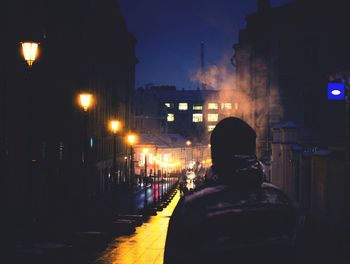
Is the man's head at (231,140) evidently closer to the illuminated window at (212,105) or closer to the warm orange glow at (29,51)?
the warm orange glow at (29,51)

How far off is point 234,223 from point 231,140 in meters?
0.69

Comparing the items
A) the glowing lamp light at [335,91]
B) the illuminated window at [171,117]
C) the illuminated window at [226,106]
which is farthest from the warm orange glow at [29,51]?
the illuminated window at [226,106]

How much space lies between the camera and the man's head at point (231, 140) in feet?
16.7

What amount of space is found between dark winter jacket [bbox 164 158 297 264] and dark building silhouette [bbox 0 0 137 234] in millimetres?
10432

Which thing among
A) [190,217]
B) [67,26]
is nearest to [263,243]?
[190,217]

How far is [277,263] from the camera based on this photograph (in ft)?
16.3

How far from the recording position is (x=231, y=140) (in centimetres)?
513

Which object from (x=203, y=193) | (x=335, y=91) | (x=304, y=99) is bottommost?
(x=203, y=193)

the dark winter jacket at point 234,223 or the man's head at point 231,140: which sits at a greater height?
the man's head at point 231,140

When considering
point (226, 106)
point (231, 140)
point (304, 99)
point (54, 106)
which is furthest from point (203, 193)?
point (226, 106)

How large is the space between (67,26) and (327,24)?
2252 centimetres

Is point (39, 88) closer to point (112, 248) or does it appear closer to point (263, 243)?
point (112, 248)

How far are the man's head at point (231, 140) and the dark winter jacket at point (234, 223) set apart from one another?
0.14 m

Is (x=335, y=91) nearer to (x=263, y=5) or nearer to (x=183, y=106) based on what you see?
(x=263, y=5)
